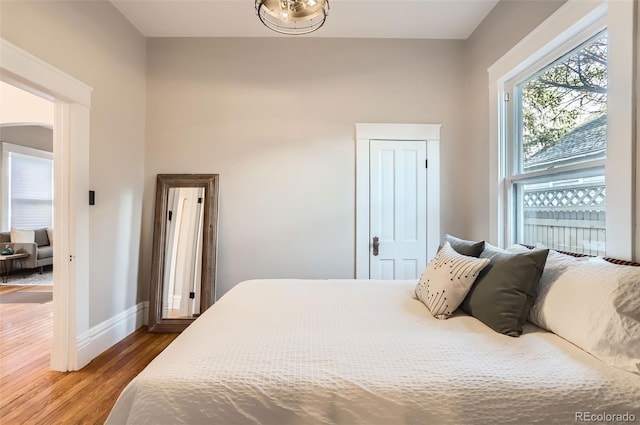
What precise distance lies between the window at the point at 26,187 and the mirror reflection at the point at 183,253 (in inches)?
201

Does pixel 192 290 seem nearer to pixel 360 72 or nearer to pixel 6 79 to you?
pixel 6 79

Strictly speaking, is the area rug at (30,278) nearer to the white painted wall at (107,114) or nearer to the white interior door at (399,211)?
the white painted wall at (107,114)

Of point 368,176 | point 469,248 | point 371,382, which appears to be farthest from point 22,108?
point 469,248

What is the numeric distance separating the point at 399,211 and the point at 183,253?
220 cm

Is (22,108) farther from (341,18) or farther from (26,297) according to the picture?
(341,18)

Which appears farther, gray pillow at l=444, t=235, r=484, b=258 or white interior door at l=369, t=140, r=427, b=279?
white interior door at l=369, t=140, r=427, b=279

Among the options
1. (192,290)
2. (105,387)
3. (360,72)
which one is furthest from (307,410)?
(360,72)

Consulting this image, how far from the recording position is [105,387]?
1.96 meters

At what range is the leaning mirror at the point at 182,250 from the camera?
9.43 feet

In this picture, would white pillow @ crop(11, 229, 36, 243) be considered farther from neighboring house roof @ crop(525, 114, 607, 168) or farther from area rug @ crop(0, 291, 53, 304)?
neighboring house roof @ crop(525, 114, 607, 168)

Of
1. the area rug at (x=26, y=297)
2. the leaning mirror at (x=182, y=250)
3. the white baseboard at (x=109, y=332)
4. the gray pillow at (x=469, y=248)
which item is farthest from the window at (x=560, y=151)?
the area rug at (x=26, y=297)

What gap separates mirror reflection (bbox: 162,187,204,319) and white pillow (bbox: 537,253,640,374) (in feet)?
9.00

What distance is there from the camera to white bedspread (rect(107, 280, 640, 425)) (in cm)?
86

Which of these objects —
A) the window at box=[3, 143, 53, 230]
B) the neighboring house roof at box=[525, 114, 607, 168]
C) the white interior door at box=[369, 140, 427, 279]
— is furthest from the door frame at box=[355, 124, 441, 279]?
the window at box=[3, 143, 53, 230]
